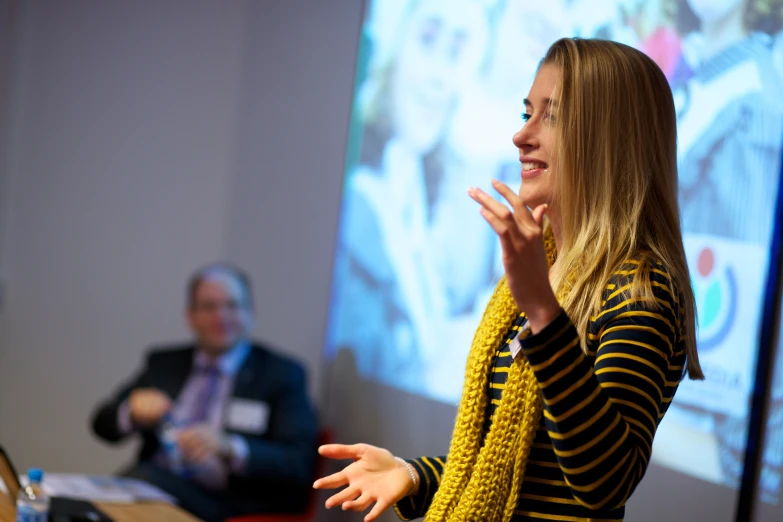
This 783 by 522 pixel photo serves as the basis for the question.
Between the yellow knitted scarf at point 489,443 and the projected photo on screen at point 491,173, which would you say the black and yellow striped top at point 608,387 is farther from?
the projected photo on screen at point 491,173

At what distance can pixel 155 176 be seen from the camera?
4.96 metres

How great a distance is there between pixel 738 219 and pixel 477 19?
141 cm

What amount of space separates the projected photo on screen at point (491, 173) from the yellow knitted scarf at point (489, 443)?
0.56 m

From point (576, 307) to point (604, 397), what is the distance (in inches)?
8.7

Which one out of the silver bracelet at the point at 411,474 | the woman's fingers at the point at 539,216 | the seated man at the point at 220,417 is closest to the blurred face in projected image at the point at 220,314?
the seated man at the point at 220,417

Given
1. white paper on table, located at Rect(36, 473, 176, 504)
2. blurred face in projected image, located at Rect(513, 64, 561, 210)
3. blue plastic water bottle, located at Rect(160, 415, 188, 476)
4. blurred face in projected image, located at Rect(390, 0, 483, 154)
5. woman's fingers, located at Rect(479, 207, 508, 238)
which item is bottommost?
blue plastic water bottle, located at Rect(160, 415, 188, 476)

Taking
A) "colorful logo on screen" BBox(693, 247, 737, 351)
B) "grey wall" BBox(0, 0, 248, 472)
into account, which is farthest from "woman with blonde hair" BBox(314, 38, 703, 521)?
"grey wall" BBox(0, 0, 248, 472)

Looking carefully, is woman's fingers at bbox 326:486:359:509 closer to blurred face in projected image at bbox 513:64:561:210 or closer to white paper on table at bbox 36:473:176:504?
blurred face in projected image at bbox 513:64:561:210

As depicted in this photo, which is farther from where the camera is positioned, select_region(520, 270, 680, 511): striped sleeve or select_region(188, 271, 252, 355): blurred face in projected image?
select_region(188, 271, 252, 355): blurred face in projected image

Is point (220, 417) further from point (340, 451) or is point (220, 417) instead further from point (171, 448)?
point (340, 451)

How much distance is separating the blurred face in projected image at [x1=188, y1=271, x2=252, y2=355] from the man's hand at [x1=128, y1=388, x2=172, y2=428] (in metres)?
0.39

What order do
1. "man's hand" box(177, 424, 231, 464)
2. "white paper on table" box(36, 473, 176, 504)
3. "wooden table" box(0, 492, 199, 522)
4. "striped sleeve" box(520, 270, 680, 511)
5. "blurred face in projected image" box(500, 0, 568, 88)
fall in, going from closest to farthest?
"striped sleeve" box(520, 270, 680, 511)
"wooden table" box(0, 492, 199, 522)
"white paper on table" box(36, 473, 176, 504)
"blurred face in projected image" box(500, 0, 568, 88)
"man's hand" box(177, 424, 231, 464)

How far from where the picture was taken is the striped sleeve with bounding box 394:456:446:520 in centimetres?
150

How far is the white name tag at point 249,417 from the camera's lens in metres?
3.81
